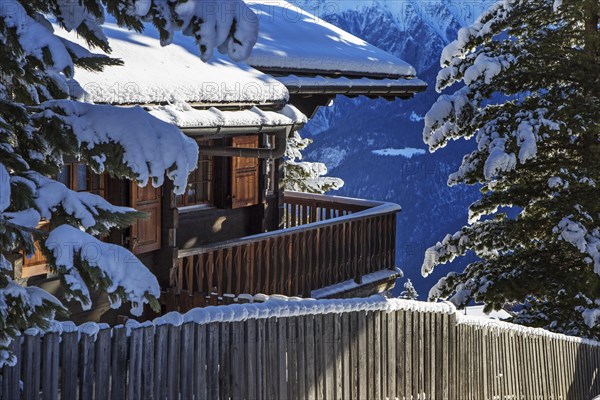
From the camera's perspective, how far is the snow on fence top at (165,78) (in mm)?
11562

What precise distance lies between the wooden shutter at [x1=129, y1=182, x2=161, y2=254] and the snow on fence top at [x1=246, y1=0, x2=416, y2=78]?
147 inches

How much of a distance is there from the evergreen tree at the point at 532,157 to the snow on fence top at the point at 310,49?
2153 mm

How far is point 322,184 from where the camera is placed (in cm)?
2988

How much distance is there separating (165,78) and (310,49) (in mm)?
5843

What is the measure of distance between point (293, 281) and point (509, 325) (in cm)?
352

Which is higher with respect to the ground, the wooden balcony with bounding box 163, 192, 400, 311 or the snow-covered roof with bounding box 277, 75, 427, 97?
the snow-covered roof with bounding box 277, 75, 427, 97

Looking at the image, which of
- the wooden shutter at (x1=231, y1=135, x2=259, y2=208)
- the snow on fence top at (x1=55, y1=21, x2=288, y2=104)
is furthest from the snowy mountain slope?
the snow on fence top at (x1=55, y1=21, x2=288, y2=104)

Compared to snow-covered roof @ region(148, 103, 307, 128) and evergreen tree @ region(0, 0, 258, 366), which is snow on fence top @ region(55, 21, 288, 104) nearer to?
snow-covered roof @ region(148, 103, 307, 128)

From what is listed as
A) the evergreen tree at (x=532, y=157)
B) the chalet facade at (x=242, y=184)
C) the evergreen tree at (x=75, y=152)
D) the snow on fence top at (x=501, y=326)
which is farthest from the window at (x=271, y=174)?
the evergreen tree at (x=75, y=152)

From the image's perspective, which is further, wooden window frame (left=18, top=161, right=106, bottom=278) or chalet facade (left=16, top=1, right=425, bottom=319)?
chalet facade (left=16, top=1, right=425, bottom=319)

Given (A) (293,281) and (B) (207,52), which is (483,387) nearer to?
Result: (A) (293,281)

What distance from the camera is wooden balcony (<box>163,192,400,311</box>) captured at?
509 inches

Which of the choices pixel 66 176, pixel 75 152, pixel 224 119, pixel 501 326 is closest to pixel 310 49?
pixel 224 119

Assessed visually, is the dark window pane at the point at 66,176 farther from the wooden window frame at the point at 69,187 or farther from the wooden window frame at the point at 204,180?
the wooden window frame at the point at 204,180
